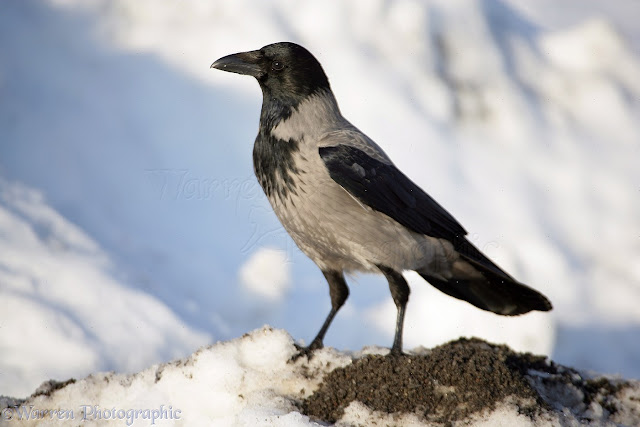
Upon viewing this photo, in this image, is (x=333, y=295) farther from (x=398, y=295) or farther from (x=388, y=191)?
(x=388, y=191)

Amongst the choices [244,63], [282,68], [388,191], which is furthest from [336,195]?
[244,63]

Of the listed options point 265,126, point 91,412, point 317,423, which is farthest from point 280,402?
point 265,126

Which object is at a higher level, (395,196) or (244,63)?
(244,63)

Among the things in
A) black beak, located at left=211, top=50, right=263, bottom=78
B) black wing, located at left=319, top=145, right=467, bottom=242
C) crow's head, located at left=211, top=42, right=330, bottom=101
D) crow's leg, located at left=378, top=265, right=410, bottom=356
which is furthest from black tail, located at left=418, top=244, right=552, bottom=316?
black beak, located at left=211, top=50, right=263, bottom=78

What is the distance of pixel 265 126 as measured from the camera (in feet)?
13.0

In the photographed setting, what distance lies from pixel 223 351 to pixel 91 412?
0.80m

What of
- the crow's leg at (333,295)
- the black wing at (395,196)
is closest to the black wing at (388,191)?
the black wing at (395,196)

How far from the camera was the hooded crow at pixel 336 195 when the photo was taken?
145 inches

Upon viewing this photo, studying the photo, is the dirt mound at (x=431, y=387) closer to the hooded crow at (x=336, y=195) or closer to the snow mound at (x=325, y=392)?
the snow mound at (x=325, y=392)

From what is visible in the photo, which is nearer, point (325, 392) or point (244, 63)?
point (325, 392)

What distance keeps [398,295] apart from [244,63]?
5.30 ft

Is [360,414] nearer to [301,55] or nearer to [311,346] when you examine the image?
[311,346]

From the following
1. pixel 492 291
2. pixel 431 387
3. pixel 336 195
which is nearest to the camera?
pixel 431 387

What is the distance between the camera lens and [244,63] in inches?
157
